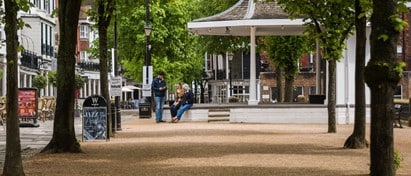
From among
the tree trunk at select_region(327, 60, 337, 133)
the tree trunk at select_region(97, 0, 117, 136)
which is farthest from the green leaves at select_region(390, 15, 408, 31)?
the tree trunk at select_region(327, 60, 337, 133)

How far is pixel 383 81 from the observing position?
11.7 m

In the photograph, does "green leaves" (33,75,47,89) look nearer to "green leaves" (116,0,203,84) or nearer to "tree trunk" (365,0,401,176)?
"green leaves" (116,0,203,84)

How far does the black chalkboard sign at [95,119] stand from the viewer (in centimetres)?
2192

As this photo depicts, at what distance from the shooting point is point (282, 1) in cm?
2325

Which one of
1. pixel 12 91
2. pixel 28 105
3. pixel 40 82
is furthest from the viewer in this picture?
pixel 40 82

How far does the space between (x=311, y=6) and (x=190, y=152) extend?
6783mm

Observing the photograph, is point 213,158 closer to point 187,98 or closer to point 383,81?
point 383,81

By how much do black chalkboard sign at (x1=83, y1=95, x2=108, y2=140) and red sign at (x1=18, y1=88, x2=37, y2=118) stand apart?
1085cm

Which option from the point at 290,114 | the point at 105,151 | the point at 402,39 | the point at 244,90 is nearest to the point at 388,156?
the point at 105,151

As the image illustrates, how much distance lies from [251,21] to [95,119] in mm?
17533

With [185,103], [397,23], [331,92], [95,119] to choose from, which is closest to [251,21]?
[185,103]

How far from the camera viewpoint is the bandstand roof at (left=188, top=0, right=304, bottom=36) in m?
38.3

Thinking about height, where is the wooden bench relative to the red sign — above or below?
below

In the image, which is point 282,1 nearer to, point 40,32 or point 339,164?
point 339,164
